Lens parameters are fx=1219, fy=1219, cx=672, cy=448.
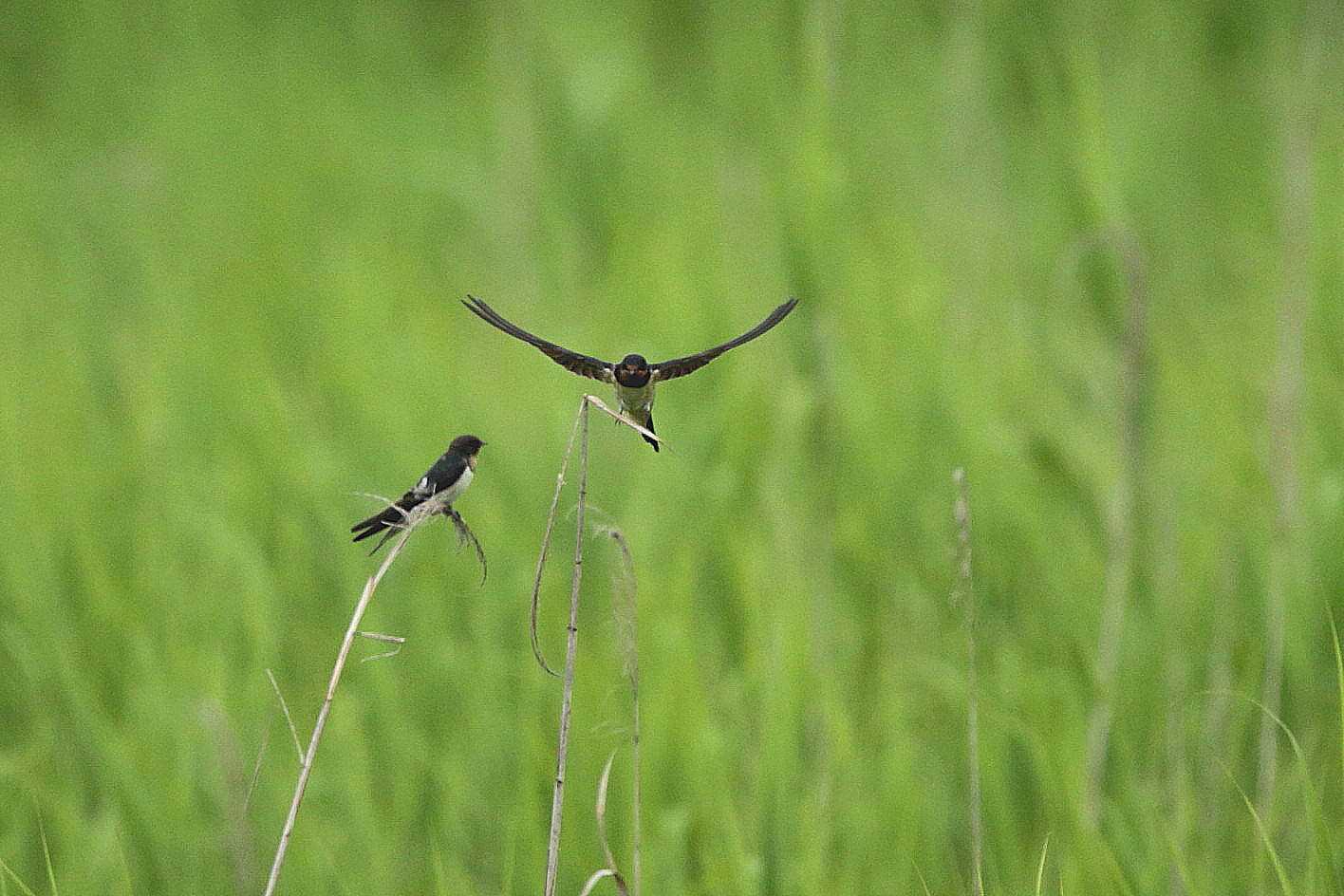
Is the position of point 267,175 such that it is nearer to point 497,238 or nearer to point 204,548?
point 497,238

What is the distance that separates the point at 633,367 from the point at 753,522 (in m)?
1.52

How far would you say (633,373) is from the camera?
0.67 metres

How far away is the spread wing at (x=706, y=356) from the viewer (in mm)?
567

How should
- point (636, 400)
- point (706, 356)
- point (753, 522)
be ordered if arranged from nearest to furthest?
point (706, 356) < point (636, 400) < point (753, 522)

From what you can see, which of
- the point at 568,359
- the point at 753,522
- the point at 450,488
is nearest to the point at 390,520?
the point at 450,488

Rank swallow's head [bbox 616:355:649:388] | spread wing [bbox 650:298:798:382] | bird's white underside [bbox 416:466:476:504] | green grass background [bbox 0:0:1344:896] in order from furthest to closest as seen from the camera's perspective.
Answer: green grass background [bbox 0:0:1344:896], bird's white underside [bbox 416:466:476:504], swallow's head [bbox 616:355:649:388], spread wing [bbox 650:298:798:382]

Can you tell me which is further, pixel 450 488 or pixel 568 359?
pixel 450 488

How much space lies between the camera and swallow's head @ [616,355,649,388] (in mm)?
671

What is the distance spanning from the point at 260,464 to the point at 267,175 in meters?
2.39

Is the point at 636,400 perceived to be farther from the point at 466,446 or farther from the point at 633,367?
the point at 466,446

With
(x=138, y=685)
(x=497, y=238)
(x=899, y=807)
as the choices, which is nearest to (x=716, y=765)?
(x=899, y=807)

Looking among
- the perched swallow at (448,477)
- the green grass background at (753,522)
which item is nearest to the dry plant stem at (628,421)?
the perched swallow at (448,477)

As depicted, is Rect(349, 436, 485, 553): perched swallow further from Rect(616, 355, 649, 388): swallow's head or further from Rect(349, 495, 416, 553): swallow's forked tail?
Rect(616, 355, 649, 388): swallow's head

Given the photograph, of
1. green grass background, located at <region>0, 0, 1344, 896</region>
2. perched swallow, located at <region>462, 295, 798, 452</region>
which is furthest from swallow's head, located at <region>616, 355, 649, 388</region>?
green grass background, located at <region>0, 0, 1344, 896</region>
